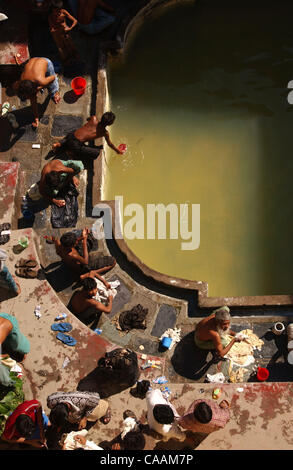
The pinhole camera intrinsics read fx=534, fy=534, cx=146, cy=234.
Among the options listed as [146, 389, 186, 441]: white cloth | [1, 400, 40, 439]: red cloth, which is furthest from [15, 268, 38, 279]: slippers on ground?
[146, 389, 186, 441]: white cloth

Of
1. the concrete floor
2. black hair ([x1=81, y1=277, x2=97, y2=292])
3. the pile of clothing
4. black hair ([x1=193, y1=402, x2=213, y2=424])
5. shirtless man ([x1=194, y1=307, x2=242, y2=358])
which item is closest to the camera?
black hair ([x1=193, y1=402, x2=213, y2=424])

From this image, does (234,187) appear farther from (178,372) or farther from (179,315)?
(178,372)

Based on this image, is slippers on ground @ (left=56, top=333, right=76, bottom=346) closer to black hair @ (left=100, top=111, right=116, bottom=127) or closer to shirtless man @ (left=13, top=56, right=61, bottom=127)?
black hair @ (left=100, top=111, right=116, bottom=127)

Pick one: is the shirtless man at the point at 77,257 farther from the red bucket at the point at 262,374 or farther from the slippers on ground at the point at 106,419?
the red bucket at the point at 262,374

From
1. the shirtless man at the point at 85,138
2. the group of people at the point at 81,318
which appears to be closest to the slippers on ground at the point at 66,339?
the group of people at the point at 81,318

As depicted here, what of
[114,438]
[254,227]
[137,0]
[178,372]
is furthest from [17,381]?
[137,0]

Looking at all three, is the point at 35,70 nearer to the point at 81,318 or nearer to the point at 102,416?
the point at 81,318
